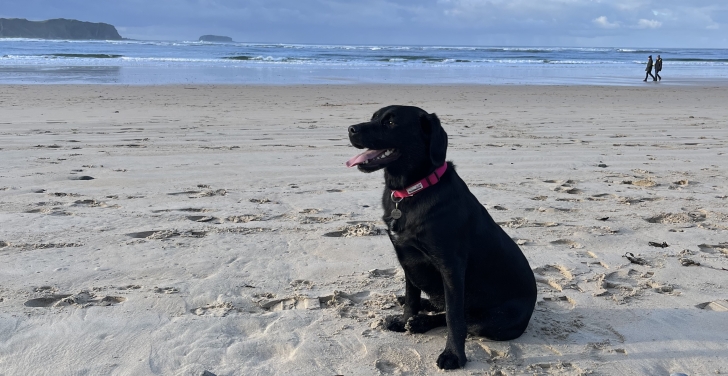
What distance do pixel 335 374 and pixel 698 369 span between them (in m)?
1.71

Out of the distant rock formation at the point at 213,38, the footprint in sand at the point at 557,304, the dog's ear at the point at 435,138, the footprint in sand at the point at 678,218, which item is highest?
the distant rock formation at the point at 213,38

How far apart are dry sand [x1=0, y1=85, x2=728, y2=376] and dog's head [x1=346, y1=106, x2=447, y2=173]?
2.97ft

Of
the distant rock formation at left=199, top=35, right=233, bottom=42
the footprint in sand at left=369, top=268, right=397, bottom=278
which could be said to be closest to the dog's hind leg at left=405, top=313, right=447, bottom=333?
the footprint in sand at left=369, top=268, right=397, bottom=278

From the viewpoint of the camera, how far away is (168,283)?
12.7 feet

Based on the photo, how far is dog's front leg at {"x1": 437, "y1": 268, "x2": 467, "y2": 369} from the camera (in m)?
3.01

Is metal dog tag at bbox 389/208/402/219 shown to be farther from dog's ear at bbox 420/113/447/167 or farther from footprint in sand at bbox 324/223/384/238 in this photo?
footprint in sand at bbox 324/223/384/238

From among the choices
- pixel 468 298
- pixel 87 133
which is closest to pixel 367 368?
pixel 468 298

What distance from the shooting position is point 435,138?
3.11 meters

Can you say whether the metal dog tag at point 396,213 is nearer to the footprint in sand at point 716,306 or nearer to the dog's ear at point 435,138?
the dog's ear at point 435,138

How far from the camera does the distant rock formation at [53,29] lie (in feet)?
353

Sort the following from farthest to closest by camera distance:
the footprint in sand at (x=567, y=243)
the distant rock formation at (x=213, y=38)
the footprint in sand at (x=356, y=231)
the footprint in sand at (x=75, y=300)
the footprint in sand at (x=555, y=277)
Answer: the distant rock formation at (x=213, y=38) → the footprint in sand at (x=356, y=231) → the footprint in sand at (x=567, y=243) → the footprint in sand at (x=555, y=277) → the footprint in sand at (x=75, y=300)

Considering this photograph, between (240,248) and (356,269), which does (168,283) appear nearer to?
(240,248)

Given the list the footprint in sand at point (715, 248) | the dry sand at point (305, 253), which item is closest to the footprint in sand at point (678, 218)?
the dry sand at point (305, 253)

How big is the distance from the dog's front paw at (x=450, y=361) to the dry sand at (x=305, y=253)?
40 millimetres
